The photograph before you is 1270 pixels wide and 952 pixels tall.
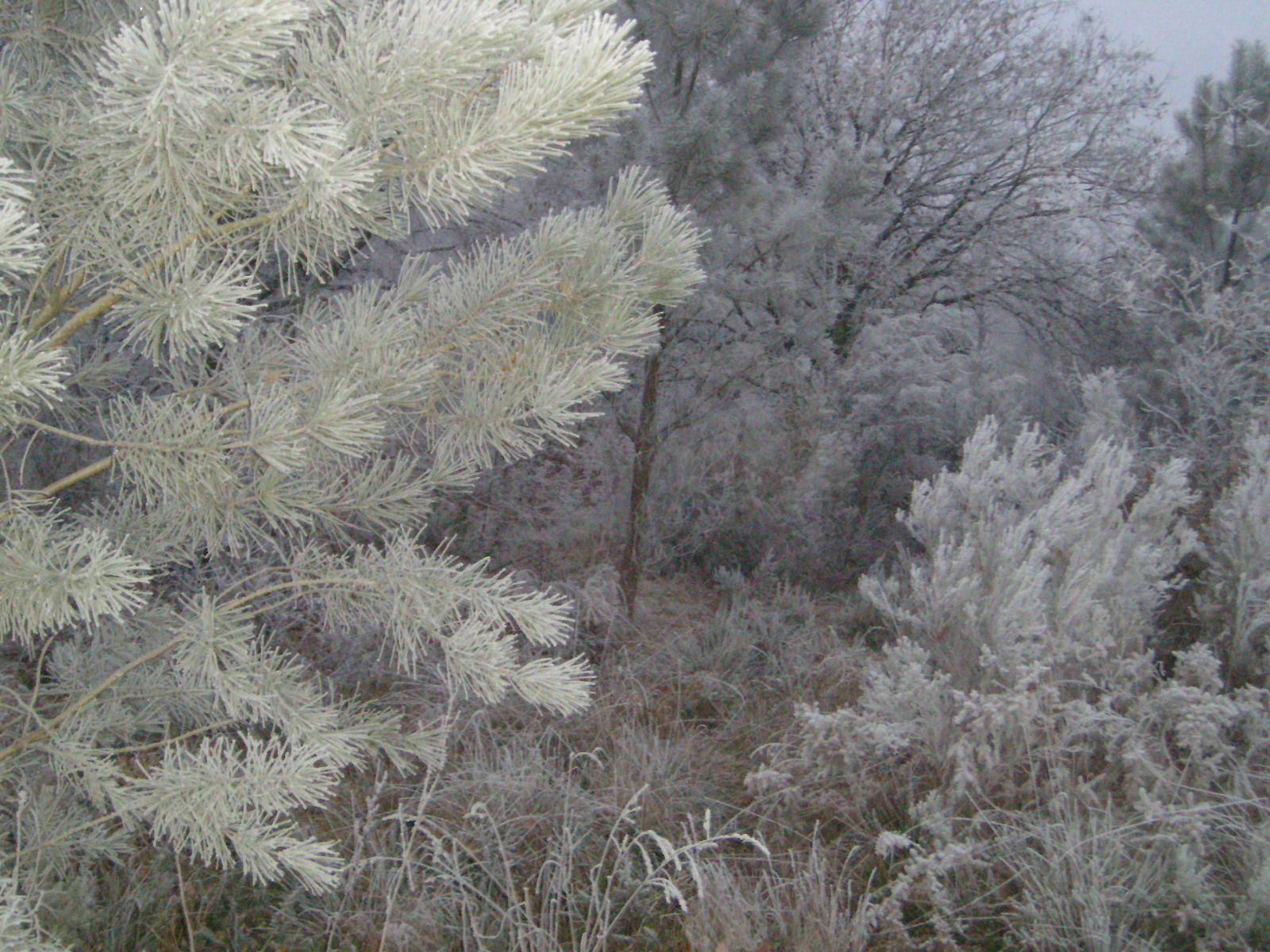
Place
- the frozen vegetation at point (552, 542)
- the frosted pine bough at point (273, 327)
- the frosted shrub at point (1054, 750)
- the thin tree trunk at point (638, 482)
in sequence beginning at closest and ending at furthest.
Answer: the frosted pine bough at point (273, 327)
the frozen vegetation at point (552, 542)
the frosted shrub at point (1054, 750)
the thin tree trunk at point (638, 482)

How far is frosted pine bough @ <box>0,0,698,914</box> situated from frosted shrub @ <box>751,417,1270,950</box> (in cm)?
106

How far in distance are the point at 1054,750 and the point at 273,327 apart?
2.24 metres

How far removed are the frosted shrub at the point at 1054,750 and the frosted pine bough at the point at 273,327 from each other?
1056 mm

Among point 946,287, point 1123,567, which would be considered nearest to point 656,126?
point 1123,567

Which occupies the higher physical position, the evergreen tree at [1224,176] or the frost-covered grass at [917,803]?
the evergreen tree at [1224,176]

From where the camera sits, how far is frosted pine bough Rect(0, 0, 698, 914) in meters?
1.39

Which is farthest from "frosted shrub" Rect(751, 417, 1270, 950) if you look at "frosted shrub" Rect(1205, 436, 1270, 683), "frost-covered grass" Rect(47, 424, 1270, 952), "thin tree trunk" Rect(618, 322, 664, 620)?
"thin tree trunk" Rect(618, 322, 664, 620)

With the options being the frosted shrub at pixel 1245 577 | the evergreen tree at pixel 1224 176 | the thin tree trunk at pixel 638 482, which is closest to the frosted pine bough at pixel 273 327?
the thin tree trunk at pixel 638 482

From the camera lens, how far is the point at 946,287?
7.03 m

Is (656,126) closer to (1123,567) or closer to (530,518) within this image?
(530,518)

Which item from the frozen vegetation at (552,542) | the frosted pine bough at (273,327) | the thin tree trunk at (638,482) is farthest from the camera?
the thin tree trunk at (638,482)

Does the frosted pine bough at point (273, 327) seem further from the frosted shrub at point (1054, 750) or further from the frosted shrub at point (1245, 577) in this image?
the frosted shrub at point (1245, 577)

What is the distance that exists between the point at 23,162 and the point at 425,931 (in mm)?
1894

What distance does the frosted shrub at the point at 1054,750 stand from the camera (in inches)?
79.8
